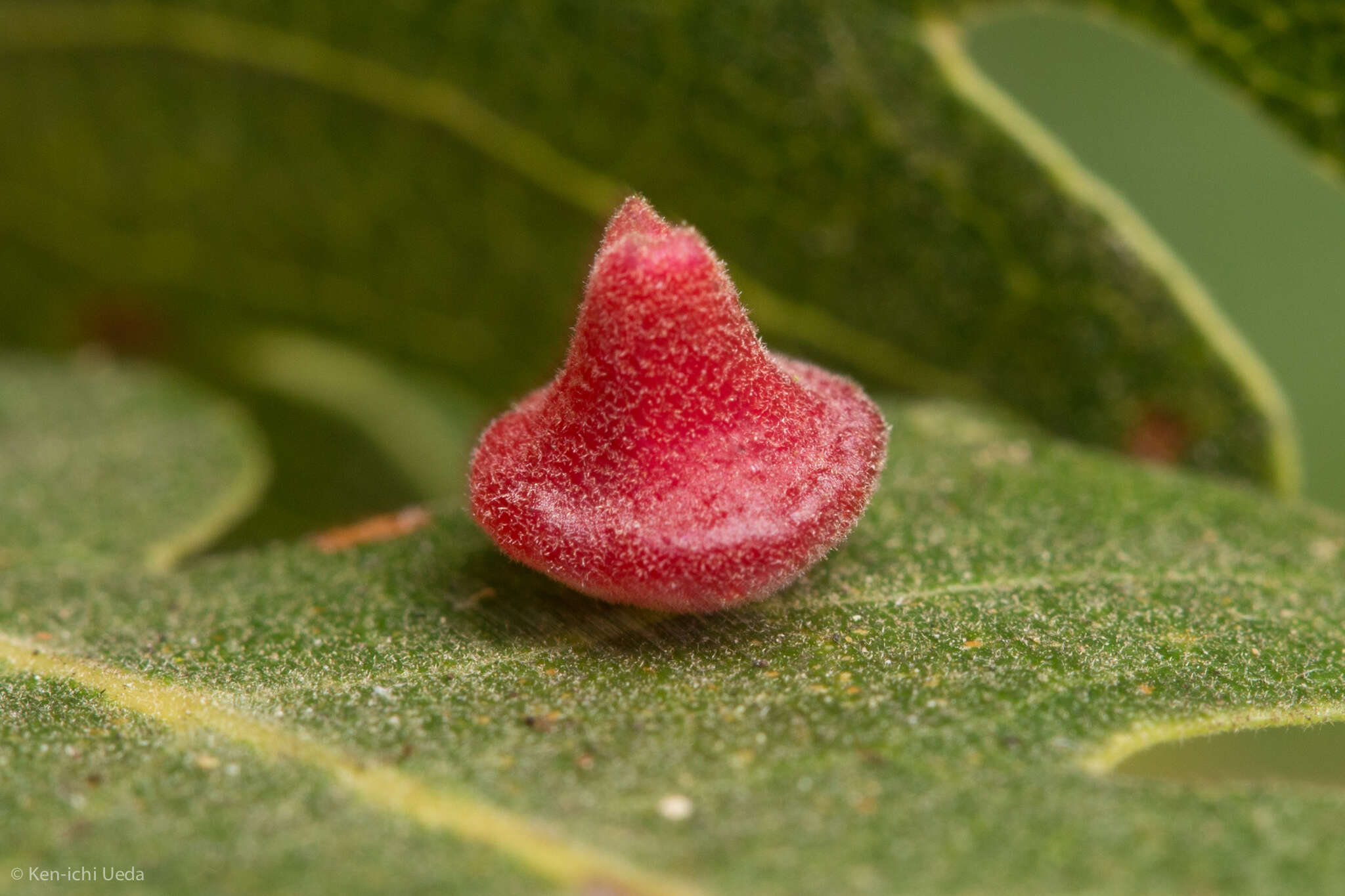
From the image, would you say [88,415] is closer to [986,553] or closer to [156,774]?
[156,774]

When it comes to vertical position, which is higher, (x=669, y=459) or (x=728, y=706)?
(x=669, y=459)

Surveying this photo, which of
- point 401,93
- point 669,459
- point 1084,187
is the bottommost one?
point 669,459

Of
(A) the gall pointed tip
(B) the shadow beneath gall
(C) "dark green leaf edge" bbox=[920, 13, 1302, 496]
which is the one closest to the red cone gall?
(A) the gall pointed tip

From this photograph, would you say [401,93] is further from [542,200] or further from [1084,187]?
[1084,187]

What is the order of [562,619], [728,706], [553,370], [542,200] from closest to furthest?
1. [728,706]
2. [562,619]
3. [553,370]
4. [542,200]

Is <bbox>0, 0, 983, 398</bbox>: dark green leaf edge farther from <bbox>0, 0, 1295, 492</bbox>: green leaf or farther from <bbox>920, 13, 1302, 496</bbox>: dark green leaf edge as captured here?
<bbox>920, 13, 1302, 496</bbox>: dark green leaf edge

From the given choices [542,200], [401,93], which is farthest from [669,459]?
[401,93]
